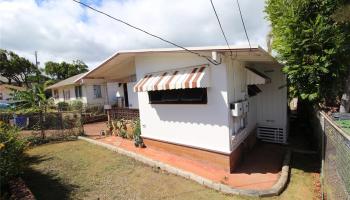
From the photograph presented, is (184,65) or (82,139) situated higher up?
(184,65)

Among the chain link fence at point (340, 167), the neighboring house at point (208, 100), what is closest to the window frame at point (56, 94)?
the neighboring house at point (208, 100)

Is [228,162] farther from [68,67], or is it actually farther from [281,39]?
[68,67]

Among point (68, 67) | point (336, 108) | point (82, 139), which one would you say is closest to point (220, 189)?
point (336, 108)

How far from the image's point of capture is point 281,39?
10445 mm

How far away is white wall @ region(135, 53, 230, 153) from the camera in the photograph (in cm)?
880

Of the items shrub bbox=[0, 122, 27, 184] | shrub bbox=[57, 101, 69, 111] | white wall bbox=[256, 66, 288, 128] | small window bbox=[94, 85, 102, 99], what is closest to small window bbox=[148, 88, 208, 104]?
white wall bbox=[256, 66, 288, 128]

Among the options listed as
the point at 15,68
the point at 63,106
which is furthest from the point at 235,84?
the point at 15,68

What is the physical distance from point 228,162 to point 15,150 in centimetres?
790

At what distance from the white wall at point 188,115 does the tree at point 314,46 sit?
3963 mm

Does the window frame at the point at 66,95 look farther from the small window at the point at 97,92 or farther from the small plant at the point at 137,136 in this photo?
the small plant at the point at 137,136

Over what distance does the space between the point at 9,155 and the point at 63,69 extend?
57.3 m

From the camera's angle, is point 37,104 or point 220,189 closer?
point 220,189

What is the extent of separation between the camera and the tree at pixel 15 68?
2022 inches

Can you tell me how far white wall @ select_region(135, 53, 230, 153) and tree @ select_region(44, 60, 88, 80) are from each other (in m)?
54.2
